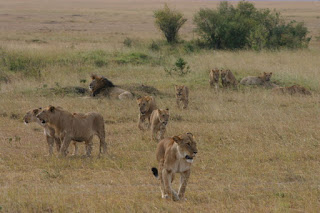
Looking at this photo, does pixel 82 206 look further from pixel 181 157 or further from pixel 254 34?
pixel 254 34

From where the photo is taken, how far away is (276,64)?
74.5ft

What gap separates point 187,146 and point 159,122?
429 cm

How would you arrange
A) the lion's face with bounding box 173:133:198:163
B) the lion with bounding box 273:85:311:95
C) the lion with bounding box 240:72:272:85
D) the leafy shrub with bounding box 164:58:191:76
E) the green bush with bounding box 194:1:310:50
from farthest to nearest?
1. the green bush with bounding box 194:1:310:50
2. the leafy shrub with bounding box 164:58:191:76
3. the lion with bounding box 240:72:272:85
4. the lion with bounding box 273:85:311:95
5. the lion's face with bounding box 173:133:198:163

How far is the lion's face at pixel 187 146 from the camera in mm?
6499

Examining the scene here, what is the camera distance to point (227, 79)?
17.9 metres

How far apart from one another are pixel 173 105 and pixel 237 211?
8629mm

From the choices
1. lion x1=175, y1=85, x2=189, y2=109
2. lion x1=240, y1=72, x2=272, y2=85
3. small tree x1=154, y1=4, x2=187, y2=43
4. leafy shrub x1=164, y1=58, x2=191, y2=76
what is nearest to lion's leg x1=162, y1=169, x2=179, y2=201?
lion x1=175, y1=85, x2=189, y2=109

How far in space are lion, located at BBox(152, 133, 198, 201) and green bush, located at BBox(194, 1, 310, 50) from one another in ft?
69.2

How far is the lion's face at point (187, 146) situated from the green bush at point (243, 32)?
69.7ft

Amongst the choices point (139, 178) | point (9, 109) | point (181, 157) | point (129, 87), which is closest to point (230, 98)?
point (129, 87)

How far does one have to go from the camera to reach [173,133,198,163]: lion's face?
650cm

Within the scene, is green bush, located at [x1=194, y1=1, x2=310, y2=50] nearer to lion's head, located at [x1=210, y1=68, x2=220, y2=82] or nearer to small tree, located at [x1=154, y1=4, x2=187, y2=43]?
small tree, located at [x1=154, y1=4, x2=187, y2=43]

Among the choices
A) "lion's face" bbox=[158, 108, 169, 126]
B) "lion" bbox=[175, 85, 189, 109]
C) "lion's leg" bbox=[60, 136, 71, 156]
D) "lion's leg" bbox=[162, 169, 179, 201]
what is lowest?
"lion" bbox=[175, 85, 189, 109]

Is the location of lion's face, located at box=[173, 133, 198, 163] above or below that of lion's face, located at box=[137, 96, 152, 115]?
above
